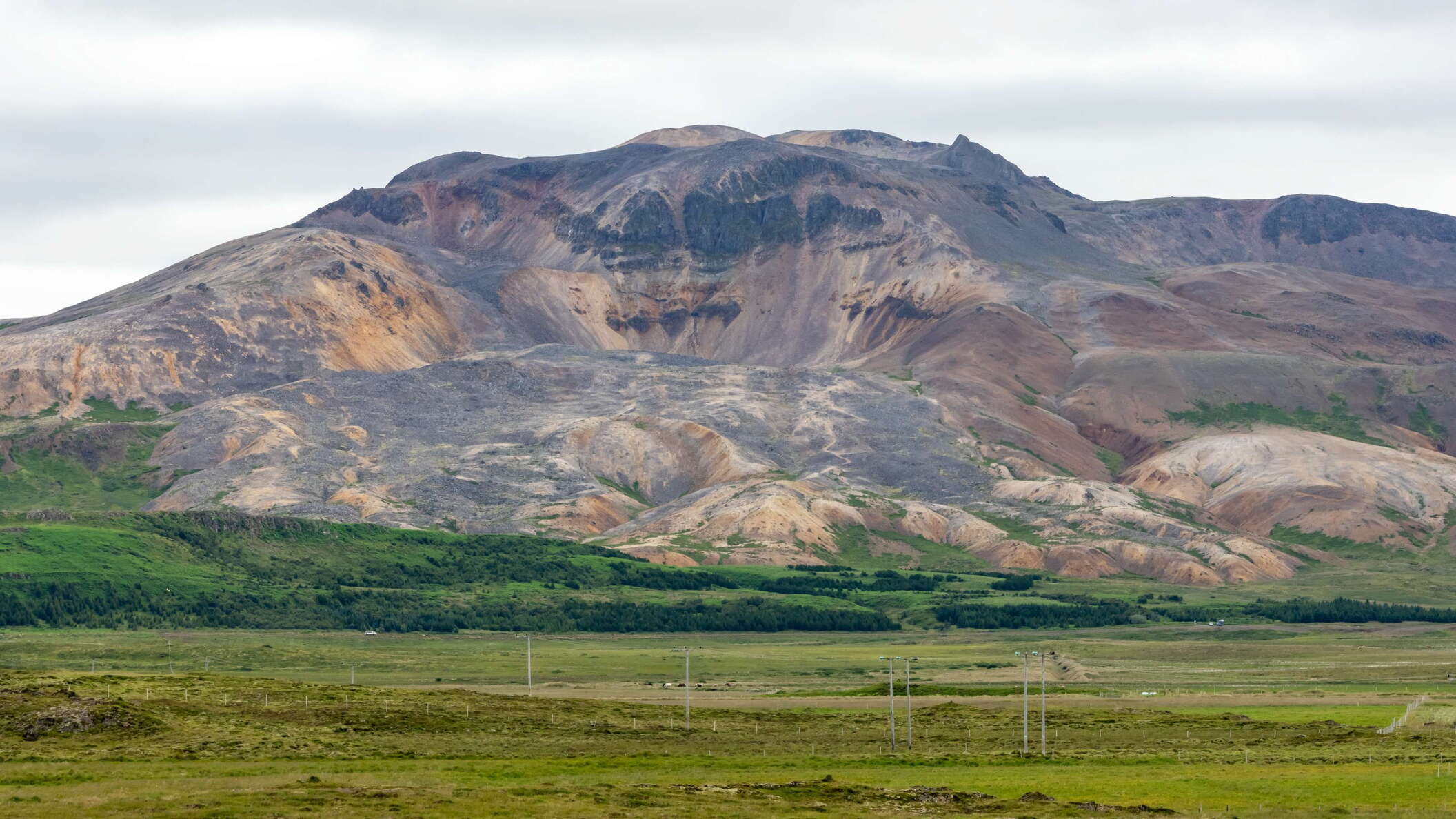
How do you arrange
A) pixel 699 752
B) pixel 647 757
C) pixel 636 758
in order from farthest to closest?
pixel 699 752, pixel 647 757, pixel 636 758

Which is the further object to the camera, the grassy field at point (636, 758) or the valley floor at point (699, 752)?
the valley floor at point (699, 752)

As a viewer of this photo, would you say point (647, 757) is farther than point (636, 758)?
Yes

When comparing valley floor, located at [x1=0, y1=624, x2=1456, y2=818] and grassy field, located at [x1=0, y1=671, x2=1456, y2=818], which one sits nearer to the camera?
grassy field, located at [x1=0, y1=671, x2=1456, y2=818]

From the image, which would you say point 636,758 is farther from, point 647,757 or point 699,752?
point 699,752

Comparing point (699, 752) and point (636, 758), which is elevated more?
point (636, 758)

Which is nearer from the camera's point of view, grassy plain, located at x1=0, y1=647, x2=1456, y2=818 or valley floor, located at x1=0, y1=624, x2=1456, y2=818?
grassy plain, located at x1=0, y1=647, x2=1456, y2=818

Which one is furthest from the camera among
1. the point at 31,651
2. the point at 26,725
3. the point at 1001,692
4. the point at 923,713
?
the point at 31,651

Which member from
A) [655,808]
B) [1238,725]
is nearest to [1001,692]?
[1238,725]

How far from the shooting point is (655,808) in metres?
81.5

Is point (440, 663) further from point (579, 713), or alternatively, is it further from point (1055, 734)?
point (1055, 734)

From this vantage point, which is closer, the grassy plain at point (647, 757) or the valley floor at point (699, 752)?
the grassy plain at point (647, 757)

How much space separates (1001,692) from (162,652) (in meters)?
92.4

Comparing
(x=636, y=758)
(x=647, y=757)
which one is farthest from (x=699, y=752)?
(x=636, y=758)

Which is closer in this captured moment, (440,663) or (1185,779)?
(1185,779)
